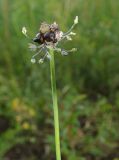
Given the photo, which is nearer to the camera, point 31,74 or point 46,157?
point 46,157

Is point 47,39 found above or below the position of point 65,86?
below

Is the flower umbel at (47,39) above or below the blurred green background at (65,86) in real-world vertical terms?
below

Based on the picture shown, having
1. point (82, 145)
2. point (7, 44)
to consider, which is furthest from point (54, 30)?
point (7, 44)

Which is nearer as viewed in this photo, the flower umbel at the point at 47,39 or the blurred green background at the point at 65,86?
the flower umbel at the point at 47,39

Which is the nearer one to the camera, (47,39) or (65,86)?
(47,39)

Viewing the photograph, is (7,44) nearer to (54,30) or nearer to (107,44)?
(107,44)

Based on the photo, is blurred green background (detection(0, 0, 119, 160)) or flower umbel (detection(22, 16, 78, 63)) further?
blurred green background (detection(0, 0, 119, 160))

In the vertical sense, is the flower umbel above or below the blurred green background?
below

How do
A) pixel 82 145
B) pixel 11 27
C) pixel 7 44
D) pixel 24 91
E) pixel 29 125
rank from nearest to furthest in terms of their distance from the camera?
pixel 82 145 → pixel 29 125 → pixel 24 91 → pixel 7 44 → pixel 11 27
